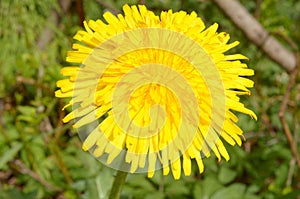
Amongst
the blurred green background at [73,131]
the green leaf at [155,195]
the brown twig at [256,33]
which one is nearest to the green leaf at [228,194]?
the blurred green background at [73,131]

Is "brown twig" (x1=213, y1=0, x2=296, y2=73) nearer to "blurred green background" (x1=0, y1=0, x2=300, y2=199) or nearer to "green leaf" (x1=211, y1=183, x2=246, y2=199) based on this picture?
"blurred green background" (x1=0, y1=0, x2=300, y2=199)

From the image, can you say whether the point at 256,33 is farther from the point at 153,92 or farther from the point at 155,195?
the point at 153,92

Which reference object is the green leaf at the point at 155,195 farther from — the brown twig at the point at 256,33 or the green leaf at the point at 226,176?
the brown twig at the point at 256,33

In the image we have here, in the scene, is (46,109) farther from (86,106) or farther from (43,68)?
(86,106)

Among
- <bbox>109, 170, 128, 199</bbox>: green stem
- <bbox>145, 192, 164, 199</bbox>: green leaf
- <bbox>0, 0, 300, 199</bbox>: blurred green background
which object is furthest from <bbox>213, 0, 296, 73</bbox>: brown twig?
<bbox>109, 170, 128, 199</bbox>: green stem

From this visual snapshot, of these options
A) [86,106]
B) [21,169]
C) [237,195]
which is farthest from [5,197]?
[237,195]

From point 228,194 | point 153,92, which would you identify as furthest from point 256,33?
point 153,92
